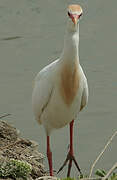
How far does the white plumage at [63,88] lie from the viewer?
17.3ft

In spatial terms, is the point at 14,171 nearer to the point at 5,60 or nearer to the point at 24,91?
the point at 24,91

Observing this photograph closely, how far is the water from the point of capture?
8188mm

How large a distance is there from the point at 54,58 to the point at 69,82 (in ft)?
16.0

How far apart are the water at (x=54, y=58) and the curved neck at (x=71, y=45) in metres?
2.34

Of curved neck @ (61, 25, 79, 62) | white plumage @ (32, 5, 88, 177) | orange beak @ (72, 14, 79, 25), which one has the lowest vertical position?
white plumage @ (32, 5, 88, 177)

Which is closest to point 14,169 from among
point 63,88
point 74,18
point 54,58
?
point 63,88

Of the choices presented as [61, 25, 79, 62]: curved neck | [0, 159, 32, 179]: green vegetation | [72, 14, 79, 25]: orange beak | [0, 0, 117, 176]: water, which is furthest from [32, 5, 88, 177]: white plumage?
[0, 0, 117, 176]: water

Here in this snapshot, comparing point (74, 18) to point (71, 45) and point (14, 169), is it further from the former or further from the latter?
point (14, 169)

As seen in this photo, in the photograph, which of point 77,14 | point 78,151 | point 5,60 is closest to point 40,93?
point 77,14

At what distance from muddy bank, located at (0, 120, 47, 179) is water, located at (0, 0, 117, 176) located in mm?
1522

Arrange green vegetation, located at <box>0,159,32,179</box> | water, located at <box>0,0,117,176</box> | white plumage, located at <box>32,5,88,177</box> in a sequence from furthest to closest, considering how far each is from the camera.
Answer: water, located at <box>0,0,117,176</box>, white plumage, located at <box>32,5,88,177</box>, green vegetation, located at <box>0,159,32,179</box>

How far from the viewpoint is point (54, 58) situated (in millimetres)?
10289

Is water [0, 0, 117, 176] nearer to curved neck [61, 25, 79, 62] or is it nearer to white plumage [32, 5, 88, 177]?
white plumage [32, 5, 88, 177]

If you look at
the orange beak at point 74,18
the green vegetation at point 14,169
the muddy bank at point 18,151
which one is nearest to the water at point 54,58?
the muddy bank at point 18,151
